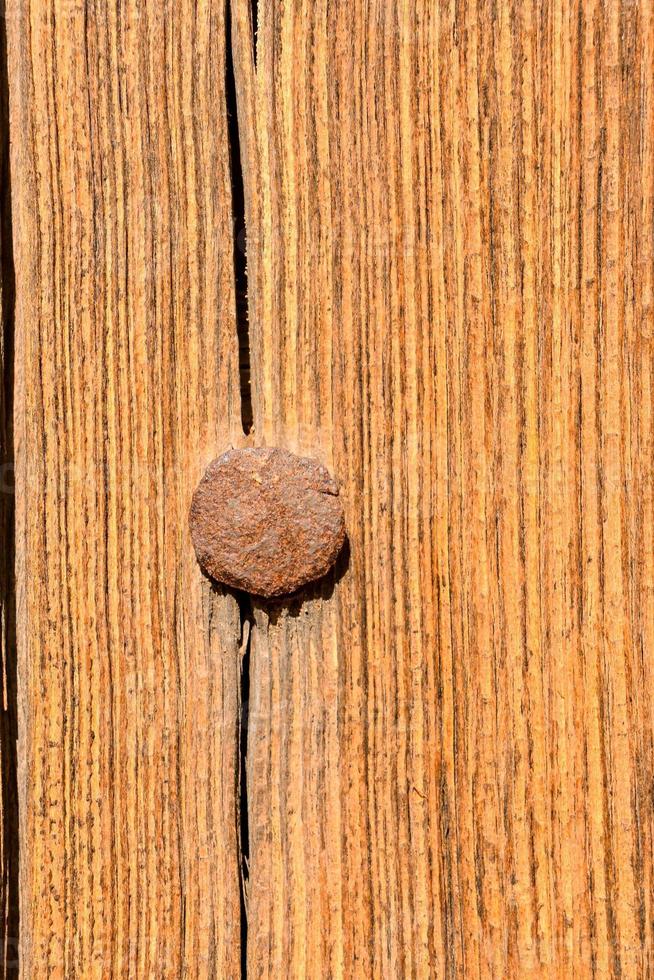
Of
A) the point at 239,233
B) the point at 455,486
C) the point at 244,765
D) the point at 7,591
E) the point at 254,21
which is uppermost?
the point at 254,21

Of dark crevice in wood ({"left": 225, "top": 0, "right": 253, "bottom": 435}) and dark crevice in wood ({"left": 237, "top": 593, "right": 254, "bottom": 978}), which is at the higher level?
dark crevice in wood ({"left": 225, "top": 0, "right": 253, "bottom": 435})

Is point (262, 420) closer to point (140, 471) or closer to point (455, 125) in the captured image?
point (140, 471)

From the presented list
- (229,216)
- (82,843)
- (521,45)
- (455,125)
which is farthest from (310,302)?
(82,843)

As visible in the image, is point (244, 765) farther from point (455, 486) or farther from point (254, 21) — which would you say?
point (254, 21)

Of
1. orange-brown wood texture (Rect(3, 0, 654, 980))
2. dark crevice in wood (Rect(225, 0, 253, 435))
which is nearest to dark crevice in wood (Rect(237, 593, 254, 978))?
orange-brown wood texture (Rect(3, 0, 654, 980))

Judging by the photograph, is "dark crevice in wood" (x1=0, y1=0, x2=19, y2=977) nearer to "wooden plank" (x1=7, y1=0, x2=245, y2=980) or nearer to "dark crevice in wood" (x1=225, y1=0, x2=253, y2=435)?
"wooden plank" (x1=7, y1=0, x2=245, y2=980)

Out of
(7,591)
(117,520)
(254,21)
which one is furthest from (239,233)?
(7,591)

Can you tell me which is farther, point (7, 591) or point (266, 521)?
point (7, 591)
